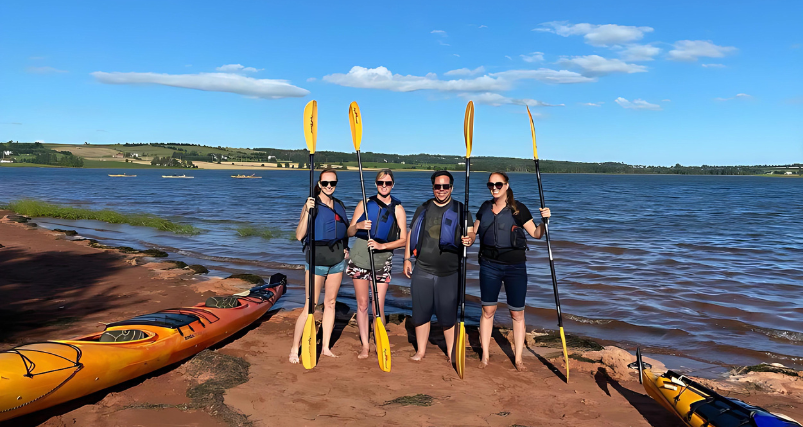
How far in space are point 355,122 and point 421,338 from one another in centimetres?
298

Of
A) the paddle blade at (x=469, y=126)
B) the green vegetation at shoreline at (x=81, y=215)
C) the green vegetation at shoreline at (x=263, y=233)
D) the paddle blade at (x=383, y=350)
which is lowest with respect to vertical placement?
the green vegetation at shoreline at (x=263, y=233)

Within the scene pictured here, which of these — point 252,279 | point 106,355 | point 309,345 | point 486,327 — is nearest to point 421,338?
point 486,327

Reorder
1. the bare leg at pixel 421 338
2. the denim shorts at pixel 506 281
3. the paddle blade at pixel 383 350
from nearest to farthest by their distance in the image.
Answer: the denim shorts at pixel 506 281 < the paddle blade at pixel 383 350 < the bare leg at pixel 421 338

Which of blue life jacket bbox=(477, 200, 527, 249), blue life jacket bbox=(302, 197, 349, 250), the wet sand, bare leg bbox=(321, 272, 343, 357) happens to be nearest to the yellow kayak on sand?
the wet sand

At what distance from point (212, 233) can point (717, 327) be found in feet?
52.4

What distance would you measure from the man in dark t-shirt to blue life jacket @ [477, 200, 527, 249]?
0.75 feet

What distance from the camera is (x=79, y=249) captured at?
13062 mm

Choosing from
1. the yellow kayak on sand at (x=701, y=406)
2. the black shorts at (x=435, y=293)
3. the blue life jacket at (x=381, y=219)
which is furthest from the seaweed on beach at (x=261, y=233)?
the yellow kayak on sand at (x=701, y=406)

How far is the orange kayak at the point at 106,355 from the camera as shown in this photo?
4066mm

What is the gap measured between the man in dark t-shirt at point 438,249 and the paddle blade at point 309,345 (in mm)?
1125

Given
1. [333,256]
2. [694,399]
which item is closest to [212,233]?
[333,256]

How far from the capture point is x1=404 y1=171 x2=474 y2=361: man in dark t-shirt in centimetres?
518

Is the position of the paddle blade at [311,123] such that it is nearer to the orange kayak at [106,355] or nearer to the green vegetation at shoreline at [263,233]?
the orange kayak at [106,355]

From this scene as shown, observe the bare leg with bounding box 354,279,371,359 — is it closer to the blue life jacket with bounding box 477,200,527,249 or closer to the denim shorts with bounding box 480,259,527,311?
the denim shorts with bounding box 480,259,527,311
